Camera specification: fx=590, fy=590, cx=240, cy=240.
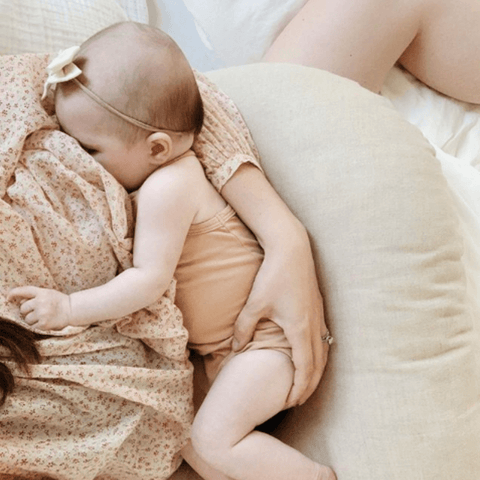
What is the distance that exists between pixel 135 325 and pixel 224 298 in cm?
15

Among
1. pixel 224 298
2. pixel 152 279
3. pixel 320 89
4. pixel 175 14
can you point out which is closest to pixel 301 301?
pixel 224 298

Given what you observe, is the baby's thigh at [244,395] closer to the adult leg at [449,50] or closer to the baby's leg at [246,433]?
the baby's leg at [246,433]

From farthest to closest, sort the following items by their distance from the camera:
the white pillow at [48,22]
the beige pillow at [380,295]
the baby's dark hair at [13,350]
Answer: the white pillow at [48,22], the beige pillow at [380,295], the baby's dark hair at [13,350]

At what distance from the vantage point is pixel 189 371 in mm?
928

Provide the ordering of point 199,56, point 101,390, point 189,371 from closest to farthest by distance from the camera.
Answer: point 101,390 → point 189,371 → point 199,56

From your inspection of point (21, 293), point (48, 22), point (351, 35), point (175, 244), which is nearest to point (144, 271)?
point (175, 244)

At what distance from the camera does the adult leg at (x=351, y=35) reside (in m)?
1.26

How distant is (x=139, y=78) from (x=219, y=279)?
1.07 feet

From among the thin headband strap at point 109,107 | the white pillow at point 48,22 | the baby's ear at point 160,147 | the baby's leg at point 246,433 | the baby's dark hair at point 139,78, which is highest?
the baby's dark hair at point 139,78

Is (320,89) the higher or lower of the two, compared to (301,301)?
higher

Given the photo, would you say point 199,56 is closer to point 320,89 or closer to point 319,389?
point 320,89

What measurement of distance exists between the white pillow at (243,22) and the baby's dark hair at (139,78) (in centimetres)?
64

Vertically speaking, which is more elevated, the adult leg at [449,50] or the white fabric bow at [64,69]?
the adult leg at [449,50]

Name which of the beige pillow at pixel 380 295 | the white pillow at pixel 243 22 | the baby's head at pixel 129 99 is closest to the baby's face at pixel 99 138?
the baby's head at pixel 129 99
